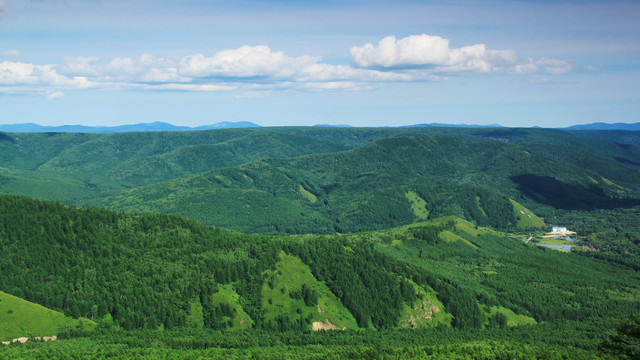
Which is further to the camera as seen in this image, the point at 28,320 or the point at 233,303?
the point at 233,303

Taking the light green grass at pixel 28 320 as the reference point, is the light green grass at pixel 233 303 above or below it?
below

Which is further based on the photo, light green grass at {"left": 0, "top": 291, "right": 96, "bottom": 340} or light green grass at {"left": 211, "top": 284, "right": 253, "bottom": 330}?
light green grass at {"left": 211, "top": 284, "right": 253, "bottom": 330}

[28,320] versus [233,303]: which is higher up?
[28,320]

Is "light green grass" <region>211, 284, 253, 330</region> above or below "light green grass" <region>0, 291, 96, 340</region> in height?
below

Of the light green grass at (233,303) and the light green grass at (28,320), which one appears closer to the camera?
the light green grass at (28,320)
